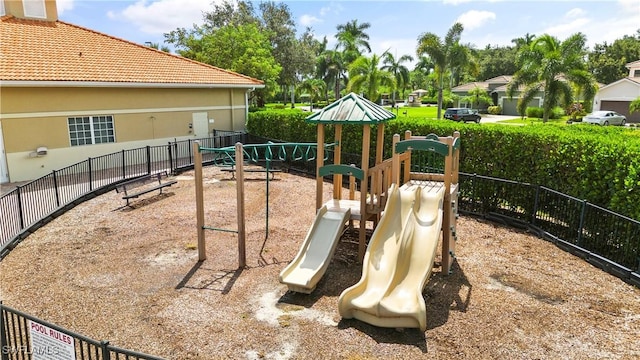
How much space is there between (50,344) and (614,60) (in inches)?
2891

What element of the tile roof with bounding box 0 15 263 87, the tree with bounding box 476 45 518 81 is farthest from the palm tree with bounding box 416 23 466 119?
the tree with bounding box 476 45 518 81

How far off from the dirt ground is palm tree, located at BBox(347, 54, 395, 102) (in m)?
27.7

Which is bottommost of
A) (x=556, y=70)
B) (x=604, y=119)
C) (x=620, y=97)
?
(x=604, y=119)

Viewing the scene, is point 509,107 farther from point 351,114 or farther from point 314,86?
point 351,114

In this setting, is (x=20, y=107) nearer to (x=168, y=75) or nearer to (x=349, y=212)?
(x=168, y=75)

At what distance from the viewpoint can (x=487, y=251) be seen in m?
8.80

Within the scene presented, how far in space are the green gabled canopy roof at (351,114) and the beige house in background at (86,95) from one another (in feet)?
38.0

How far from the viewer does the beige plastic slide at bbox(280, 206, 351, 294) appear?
267 inches

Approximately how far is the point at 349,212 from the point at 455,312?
9.20 ft

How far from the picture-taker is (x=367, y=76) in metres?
36.6

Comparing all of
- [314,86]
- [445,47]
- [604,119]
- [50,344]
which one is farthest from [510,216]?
Answer: [314,86]

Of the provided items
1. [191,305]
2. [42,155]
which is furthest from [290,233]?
[42,155]

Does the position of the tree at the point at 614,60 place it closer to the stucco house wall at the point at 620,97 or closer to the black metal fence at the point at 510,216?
the stucco house wall at the point at 620,97

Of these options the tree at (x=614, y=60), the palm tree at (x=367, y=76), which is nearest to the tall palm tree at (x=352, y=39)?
the palm tree at (x=367, y=76)
